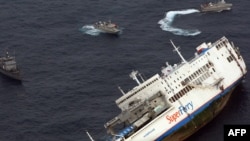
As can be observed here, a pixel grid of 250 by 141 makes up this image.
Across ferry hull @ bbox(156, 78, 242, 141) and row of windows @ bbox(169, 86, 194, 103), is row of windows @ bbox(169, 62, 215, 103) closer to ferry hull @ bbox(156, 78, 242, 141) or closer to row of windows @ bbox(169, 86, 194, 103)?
row of windows @ bbox(169, 86, 194, 103)

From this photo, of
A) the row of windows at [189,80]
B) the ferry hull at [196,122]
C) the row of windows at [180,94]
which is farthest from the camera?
the row of windows at [189,80]

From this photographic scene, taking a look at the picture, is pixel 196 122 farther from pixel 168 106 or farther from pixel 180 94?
pixel 168 106

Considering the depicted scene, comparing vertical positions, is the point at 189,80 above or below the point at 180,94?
above

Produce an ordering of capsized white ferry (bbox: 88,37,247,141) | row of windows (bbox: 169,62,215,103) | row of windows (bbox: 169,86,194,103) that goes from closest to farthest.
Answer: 1. capsized white ferry (bbox: 88,37,247,141)
2. row of windows (bbox: 169,86,194,103)
3. row of windows (bbox: 169,62,215,103)

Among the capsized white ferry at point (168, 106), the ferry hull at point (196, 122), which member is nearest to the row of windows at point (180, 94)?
the capsized white ferry at point (168, 106)

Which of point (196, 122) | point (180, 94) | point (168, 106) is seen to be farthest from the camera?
point (196, 122)

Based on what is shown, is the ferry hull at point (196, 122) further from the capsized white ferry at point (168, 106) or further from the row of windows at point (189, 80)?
the row of windows at point (189, 80)

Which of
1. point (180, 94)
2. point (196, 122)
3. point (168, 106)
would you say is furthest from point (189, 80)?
point (196, 122)

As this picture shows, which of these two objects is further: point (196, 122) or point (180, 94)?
point (196, 122)

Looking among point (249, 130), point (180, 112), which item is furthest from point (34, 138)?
point (249, 130)

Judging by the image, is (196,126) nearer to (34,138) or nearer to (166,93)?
(166,93)

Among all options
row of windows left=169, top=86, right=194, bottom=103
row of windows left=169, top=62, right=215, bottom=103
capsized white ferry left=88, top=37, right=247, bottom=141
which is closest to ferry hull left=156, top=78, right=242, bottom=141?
capsized white ferry left=88, top=37, right=247, bottom=141
